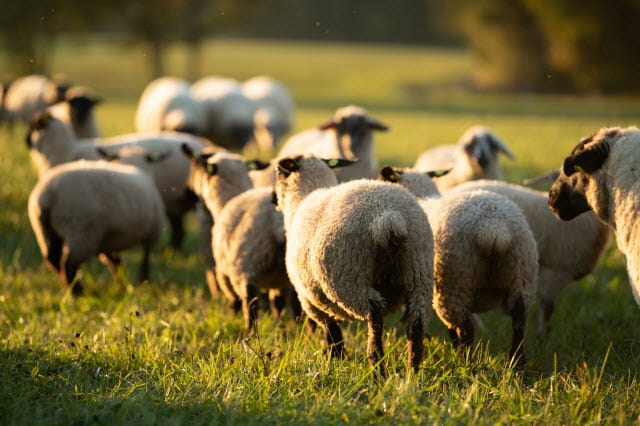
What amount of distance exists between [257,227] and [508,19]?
45209 millimetres

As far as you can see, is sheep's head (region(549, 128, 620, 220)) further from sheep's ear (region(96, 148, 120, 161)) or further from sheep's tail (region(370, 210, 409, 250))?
sheep's ear (region(96, 148, 120, 161))

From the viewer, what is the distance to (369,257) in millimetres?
4168

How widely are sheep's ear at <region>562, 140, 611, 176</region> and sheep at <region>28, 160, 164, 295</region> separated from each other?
3723 mm

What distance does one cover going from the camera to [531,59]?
4903 centimetres

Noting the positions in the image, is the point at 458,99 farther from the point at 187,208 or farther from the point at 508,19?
the point at 187,208

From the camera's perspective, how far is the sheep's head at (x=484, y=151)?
709 centimetres

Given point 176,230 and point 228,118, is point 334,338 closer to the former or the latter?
point 176,230

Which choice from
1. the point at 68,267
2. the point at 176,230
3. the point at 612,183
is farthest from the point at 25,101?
the point at 612,183

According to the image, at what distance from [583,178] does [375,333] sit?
1546 mm

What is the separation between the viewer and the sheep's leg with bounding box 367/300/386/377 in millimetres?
4188

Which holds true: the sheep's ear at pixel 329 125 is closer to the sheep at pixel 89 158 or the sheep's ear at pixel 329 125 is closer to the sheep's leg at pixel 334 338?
the sheep at pixel 89 158

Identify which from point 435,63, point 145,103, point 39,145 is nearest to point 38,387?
point 39,145

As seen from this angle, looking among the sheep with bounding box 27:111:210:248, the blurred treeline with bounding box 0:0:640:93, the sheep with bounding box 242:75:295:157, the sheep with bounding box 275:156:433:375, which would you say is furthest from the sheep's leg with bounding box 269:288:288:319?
the blurred treeline with bounding box 0:0:640:93

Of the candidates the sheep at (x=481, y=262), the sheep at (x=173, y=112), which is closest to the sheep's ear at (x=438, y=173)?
the sheep at (x=481, y=262)
